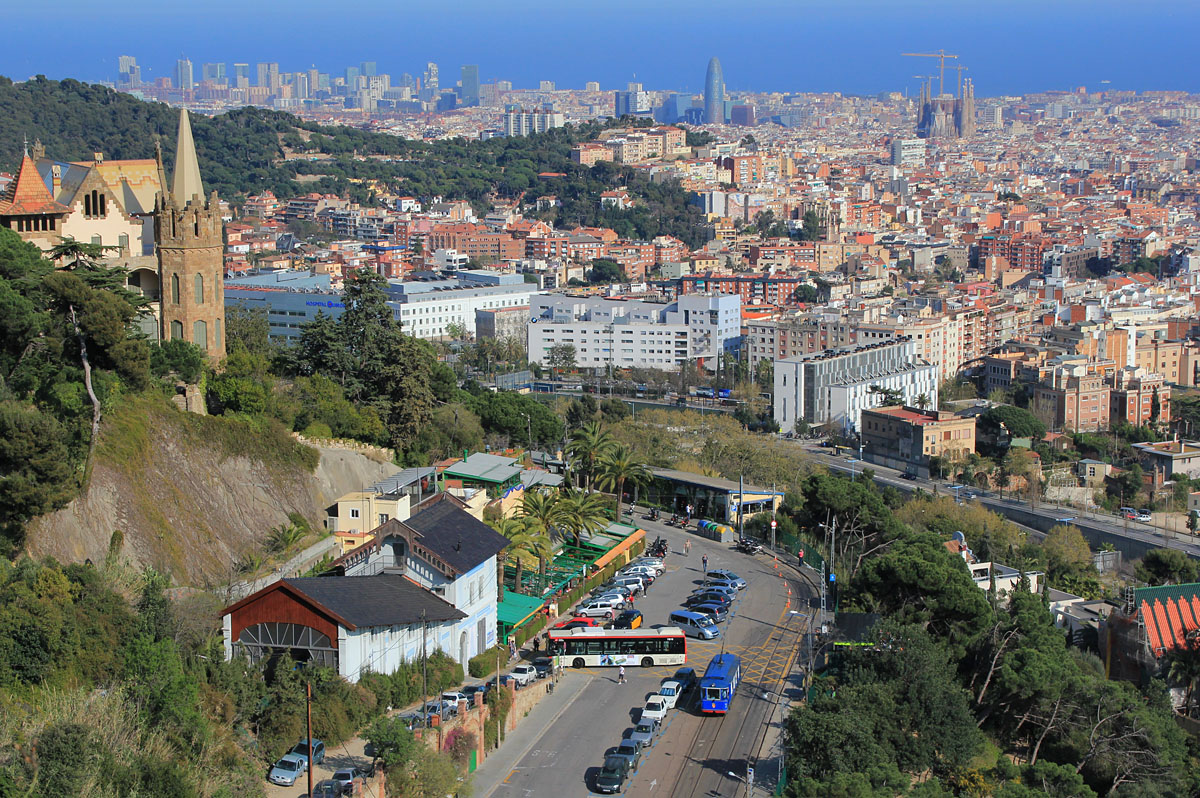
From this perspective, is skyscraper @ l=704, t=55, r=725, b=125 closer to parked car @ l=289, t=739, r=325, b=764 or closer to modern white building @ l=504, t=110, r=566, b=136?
modern white building @ l=504, t=110, r=566, b=136

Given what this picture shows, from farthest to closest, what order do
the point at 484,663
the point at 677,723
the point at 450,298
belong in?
the point at 450,298, the point at 484,663, the point at 677,723

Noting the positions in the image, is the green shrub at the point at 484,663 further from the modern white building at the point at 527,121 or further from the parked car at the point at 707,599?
the modern white building at the point at 527,121

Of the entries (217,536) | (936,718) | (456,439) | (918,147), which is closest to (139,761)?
(217,536)

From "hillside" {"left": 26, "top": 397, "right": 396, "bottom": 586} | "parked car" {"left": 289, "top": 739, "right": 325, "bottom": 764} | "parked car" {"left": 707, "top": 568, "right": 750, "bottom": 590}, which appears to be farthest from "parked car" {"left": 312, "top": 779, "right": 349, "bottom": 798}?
"parked car" {"left": 707, "top": 568, "right": 750, "bottom": 590}

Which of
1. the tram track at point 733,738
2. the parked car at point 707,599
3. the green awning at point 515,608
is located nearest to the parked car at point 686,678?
the tram track at point 733,738

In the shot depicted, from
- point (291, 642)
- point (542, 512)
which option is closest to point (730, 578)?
point (542, 512)

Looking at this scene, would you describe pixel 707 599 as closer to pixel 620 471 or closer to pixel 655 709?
pixel 655 709
